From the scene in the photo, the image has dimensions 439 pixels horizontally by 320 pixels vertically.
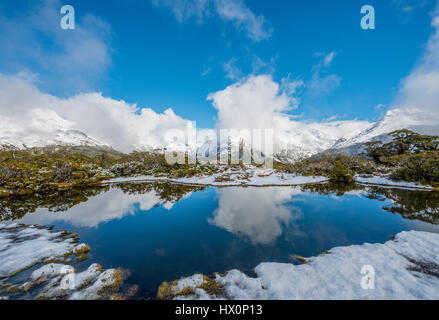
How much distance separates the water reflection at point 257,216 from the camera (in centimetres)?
1274

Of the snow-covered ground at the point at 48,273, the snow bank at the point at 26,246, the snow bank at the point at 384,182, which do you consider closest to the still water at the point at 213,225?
the snow-covered ground at the point at 48,273

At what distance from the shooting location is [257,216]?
1617cm

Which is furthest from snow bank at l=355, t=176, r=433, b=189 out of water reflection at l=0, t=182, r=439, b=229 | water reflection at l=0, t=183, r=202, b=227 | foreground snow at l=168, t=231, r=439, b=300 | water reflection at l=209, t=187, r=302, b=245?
water reflection at l=0, t=183, r=202, b=227

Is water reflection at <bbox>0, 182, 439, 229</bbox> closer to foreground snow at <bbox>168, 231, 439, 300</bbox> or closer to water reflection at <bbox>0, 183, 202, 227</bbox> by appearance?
water reflection at <bbox>0, 183, 202, 227</bbox>

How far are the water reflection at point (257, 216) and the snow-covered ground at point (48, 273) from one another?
8.77 m

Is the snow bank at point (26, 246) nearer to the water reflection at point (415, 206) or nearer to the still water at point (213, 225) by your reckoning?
the still water at point (213, 225)

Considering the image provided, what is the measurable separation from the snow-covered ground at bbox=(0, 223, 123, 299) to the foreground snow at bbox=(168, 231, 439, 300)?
3662 mm

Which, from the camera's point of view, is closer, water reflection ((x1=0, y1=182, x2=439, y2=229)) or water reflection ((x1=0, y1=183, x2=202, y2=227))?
water reflection ((x1=0, y1=182, x2=439, y2=229))

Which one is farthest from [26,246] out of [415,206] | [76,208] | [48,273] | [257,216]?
[415,206]

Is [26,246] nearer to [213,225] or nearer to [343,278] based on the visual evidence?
[213,225]

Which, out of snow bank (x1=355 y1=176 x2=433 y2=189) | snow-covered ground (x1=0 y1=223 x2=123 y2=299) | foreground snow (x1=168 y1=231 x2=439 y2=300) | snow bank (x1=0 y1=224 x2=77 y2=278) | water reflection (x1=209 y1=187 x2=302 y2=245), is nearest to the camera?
foreground snow (x1=168 y1=231 x2=439 y2=300)

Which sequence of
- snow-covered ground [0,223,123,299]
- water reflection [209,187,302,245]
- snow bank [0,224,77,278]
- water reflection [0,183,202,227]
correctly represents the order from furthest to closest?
water reflection [0,183,202,227]
water reflection [209,187,302,245]
snow bank [0,224,77,278]
snow-covered ground [0,223,123,299]

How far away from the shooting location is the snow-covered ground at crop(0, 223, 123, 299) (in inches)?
273

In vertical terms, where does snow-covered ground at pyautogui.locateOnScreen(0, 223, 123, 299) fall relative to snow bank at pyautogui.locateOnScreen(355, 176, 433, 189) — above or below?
below
